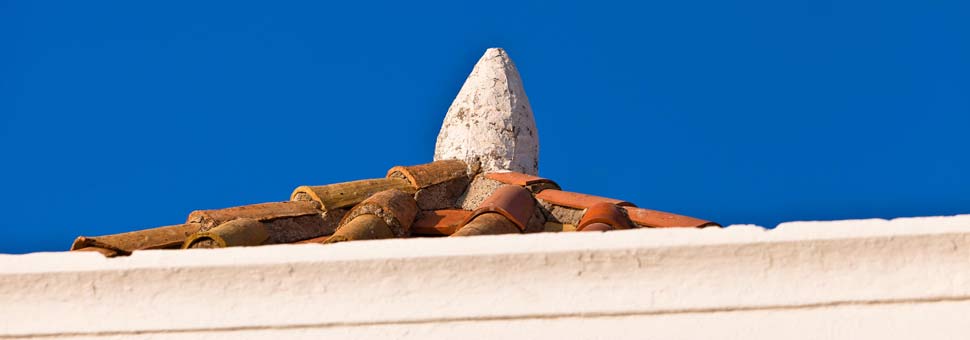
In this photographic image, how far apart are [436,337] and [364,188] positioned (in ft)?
7.59

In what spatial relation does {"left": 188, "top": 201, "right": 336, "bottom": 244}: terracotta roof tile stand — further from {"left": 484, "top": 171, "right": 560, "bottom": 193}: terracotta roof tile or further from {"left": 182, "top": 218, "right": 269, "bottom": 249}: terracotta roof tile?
{"left": 484, "top": 171, "right": 560, "bottom": 193}: terracotta roof tile

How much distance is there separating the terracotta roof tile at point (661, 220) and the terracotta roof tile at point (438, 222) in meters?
0.71

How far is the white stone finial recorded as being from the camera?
6430 millimetres

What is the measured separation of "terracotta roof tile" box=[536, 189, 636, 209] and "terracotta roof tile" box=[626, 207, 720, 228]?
12cm

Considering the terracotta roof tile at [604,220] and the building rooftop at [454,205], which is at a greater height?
the building rooftop at [454,205]

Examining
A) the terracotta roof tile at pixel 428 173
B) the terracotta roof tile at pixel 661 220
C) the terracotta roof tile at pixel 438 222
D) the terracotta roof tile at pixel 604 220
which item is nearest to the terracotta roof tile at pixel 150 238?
the terracotta roof tile at pixel 438 222

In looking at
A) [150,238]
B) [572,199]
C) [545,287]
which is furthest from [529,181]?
[545,287]

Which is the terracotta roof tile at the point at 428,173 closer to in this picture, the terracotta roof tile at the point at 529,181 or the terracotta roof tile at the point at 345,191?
the terracotta roof tile at the point at 345,191

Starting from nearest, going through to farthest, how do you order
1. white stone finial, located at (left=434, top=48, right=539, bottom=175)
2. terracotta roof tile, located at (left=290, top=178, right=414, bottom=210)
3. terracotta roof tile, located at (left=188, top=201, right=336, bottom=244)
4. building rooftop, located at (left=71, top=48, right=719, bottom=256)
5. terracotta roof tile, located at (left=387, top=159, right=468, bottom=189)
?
building rooftop, located at (left=71, top=48, right=719, bottom=256) < terracotta roof tile, located at (left=188, top=201, right=336, bottom=244) < terracotta roof tile, located at (left=290, top=178, right=414, bottom=210) < terracotta roof tile, located at (left=387, top=159, right=468, bottom=189) < white stone finial, located at (left=434, top=48, right=539, bottom=175)

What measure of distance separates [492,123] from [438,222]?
4.43 ft

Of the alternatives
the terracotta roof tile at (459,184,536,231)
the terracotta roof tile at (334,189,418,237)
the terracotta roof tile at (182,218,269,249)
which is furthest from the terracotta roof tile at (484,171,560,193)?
the terracotta roof tile at (182,218,269,249)

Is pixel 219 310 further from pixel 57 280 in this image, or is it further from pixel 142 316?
pixel 57 280

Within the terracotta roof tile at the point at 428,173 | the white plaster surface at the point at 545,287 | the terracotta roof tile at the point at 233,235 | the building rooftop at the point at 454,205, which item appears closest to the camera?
the white plaster surface at the point at 545,287

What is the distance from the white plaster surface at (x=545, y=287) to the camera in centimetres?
334
